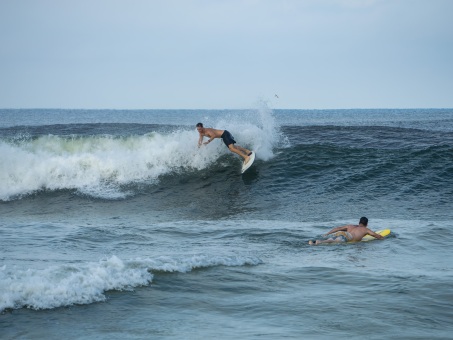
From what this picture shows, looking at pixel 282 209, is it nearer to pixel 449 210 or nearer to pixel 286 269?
pixel 449 210

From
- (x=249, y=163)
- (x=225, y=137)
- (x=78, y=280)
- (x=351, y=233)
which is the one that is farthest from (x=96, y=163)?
(x=78, y=280)

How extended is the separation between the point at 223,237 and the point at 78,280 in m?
4.31

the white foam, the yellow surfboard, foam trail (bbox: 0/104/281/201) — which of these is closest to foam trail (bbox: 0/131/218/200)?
foam trail (bbox: 0/104/281/201)

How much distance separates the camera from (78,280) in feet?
22.6

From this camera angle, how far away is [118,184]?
1780cm

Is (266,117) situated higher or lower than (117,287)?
higher

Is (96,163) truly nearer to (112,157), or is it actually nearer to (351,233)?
(112,157)

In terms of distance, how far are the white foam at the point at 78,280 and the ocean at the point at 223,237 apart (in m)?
0.02

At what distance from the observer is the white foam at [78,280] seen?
632 cm

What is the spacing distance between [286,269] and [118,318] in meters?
3.07

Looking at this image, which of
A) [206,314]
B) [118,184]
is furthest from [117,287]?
[118,184]

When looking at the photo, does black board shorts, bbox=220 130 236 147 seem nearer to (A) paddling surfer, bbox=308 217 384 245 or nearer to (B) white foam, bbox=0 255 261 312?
(A) paddling surfer, bbox=308 217 384 245

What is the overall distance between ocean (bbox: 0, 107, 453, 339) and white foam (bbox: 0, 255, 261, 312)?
2 centimetres

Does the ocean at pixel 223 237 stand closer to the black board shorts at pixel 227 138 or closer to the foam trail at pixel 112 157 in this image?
the foam trail at pixel 112 157
